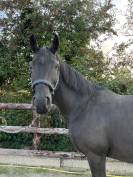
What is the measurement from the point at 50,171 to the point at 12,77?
599cm

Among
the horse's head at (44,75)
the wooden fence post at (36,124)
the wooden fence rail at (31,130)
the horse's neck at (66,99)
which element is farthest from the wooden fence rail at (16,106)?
the horse's head at (44,75)

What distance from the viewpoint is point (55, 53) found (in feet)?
14.5

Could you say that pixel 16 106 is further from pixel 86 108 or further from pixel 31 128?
pixel 86 108

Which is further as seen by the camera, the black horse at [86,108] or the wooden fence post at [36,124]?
the wooden fence post at [36,124]

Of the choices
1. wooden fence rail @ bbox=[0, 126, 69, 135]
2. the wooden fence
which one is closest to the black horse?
wooden fence rail @ bbox=[0, 126, 69, 135]

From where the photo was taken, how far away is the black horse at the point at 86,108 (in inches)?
167

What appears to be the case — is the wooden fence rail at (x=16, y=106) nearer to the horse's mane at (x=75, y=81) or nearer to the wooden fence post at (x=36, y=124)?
the wooden fence post at (x=36, y=124)

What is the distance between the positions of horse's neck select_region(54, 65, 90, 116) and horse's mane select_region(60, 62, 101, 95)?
0.04 meters

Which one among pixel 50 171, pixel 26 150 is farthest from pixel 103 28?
pixel 50 171

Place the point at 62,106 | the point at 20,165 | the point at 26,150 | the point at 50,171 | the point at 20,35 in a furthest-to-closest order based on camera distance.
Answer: the point at 20,35 → the point at 26,150 → the point at 20,165 → the point at 50,171 → the point at 62,106

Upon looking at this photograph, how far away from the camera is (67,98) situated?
471cm

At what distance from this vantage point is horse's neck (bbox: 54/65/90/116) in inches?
184

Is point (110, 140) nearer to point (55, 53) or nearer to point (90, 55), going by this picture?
point (55, 53)

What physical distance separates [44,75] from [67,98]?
64 centimetres
